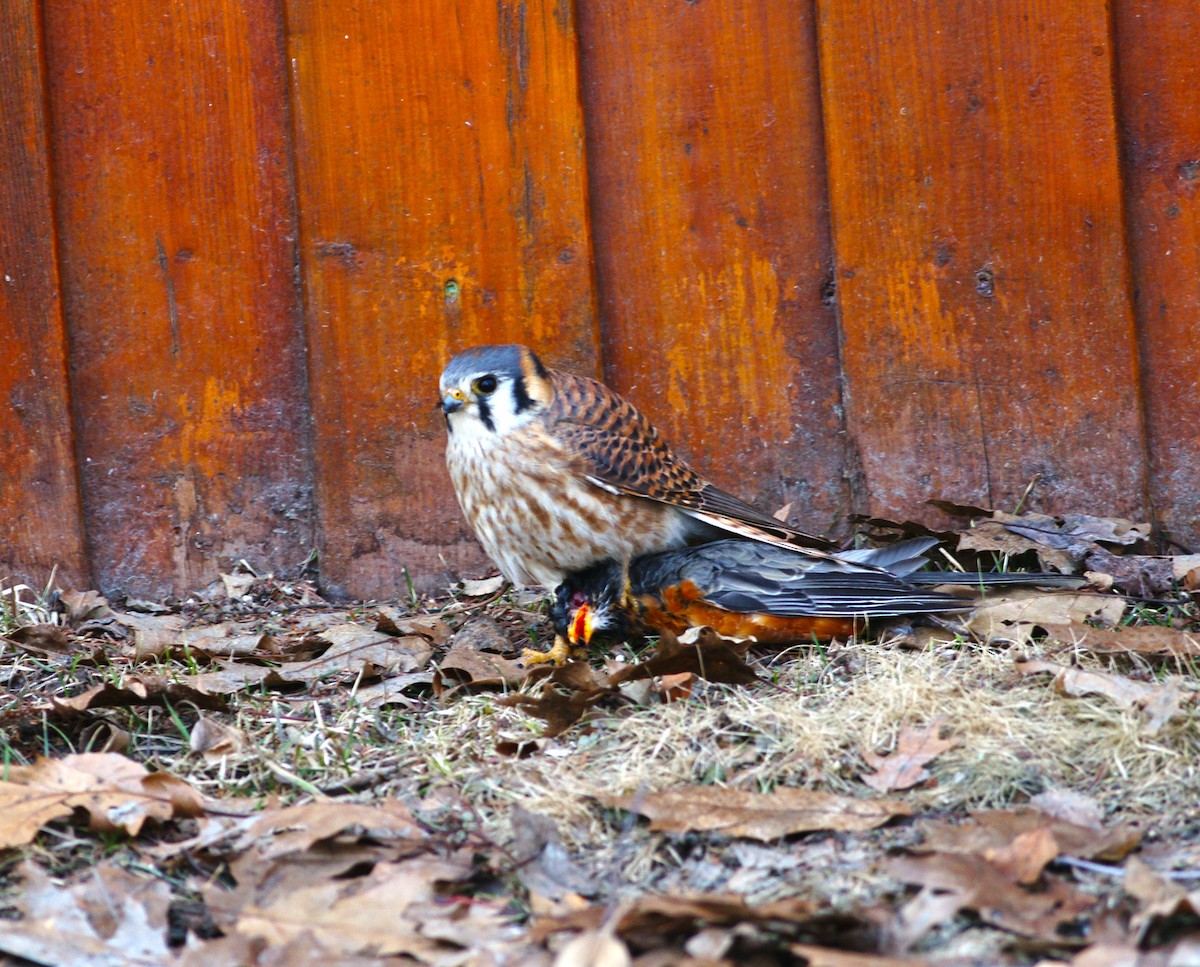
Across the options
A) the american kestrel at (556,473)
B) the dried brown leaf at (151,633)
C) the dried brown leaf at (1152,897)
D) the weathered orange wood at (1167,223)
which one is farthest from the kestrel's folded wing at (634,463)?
the dried brown leaf at (1152,897)

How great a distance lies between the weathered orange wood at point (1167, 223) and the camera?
337 centimetres

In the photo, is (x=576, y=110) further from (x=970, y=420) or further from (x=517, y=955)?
(x=517, y=955)

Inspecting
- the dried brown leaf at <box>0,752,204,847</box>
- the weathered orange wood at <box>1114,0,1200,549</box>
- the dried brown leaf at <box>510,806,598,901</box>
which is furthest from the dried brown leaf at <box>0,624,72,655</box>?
the weathered orange wood at <box>1114,0,1200,549</box>

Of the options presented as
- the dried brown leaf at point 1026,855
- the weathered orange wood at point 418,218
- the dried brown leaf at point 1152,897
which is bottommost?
the dried brown leaf at point 1152,897

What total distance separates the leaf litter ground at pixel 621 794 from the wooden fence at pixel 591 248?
1.52 feet

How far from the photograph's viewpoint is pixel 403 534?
145 inches

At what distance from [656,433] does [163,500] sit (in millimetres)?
1365

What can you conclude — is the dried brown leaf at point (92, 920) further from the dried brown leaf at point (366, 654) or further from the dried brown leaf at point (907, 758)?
the dried brown leaf at point (907, 758)

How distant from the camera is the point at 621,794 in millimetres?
2316

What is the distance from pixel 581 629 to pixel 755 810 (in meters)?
1.09

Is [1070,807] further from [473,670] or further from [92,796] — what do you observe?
[92,796]

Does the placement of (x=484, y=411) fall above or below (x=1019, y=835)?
above

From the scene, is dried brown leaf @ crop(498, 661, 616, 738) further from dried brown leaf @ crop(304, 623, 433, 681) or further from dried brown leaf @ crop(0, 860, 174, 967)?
dried brown leaf @ crop(0, 860, 174, 967)

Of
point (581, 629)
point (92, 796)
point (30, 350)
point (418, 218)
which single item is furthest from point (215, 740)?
point (418, 218)
